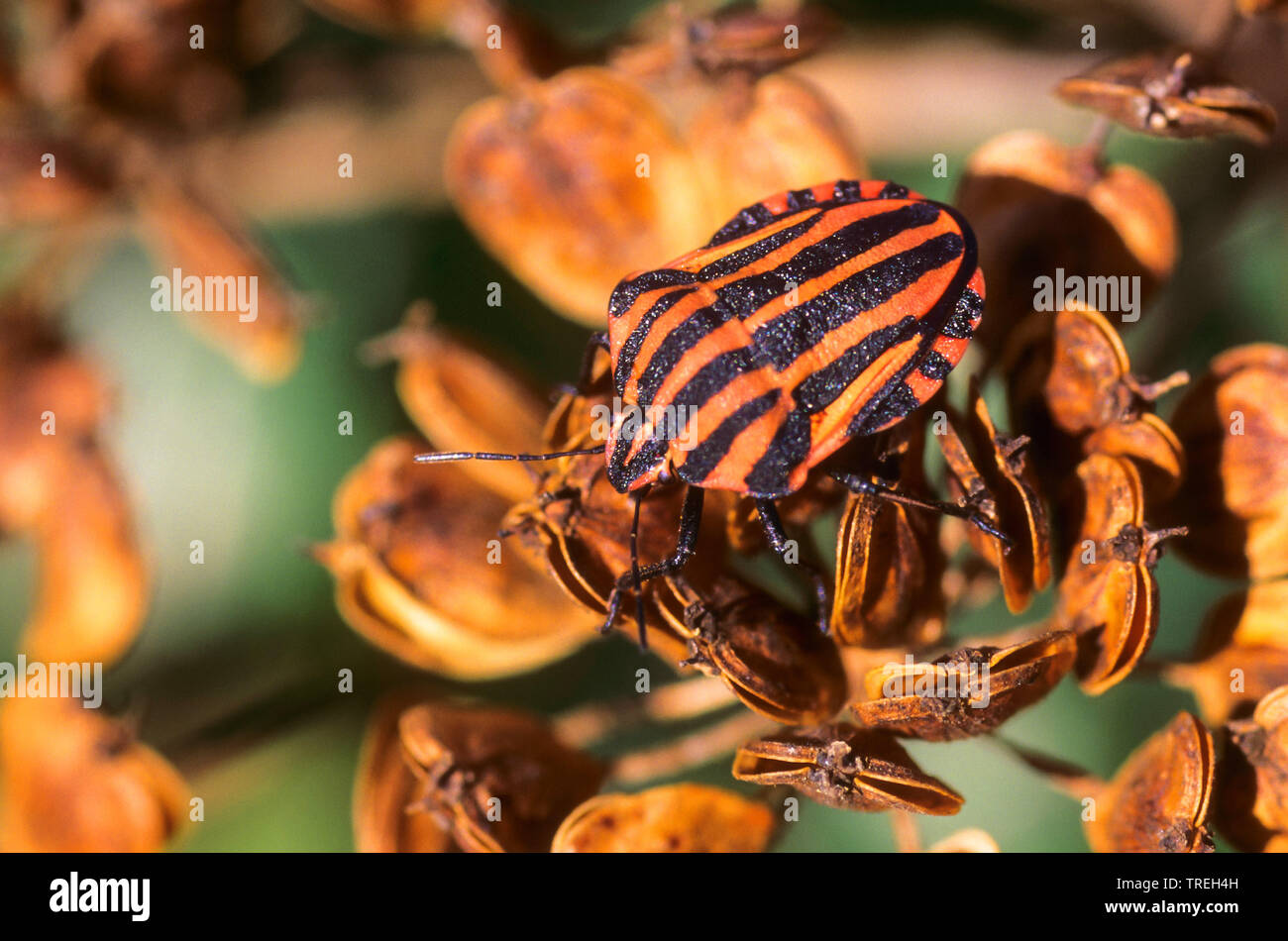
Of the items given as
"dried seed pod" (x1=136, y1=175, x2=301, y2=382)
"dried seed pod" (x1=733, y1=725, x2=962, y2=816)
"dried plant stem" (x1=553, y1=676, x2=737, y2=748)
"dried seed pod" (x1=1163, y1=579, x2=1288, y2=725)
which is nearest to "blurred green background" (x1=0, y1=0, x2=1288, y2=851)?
"dried seed pod" (x1=136, y1=175, x2=301, y2=382)

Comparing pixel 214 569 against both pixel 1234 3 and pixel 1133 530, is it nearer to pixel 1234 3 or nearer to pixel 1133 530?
pixel 1133 530

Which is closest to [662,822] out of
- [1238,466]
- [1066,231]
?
[1238,466]

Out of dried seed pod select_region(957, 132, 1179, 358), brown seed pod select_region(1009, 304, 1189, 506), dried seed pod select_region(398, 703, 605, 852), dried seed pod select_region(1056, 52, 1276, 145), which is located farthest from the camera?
dried seed pod select_region(957, 132, 1179, 358)

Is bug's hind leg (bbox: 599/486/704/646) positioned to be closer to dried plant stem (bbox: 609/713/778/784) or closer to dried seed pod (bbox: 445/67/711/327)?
dried plant stem (bbox: 609/713/778/784)

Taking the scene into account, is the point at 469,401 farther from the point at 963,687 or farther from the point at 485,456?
the point at 963,687

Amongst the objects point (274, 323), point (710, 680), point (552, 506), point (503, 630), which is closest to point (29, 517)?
point (274, 323)

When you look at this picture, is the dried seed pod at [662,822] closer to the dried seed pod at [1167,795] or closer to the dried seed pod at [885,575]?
the dried seed pod at [885,575]
